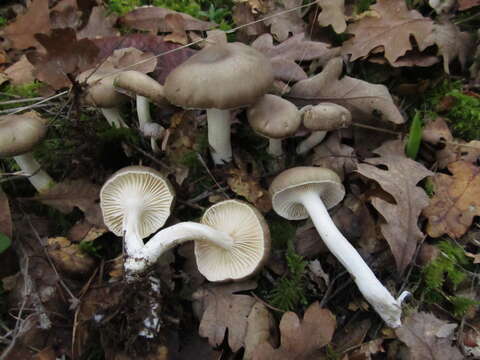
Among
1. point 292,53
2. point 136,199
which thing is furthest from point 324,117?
point 136,199

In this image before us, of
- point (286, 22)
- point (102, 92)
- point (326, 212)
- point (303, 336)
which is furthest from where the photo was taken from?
point (286, 22)

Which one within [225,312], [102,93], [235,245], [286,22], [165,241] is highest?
[286,22]

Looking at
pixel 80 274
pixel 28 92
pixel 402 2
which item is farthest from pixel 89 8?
pixel 402 2

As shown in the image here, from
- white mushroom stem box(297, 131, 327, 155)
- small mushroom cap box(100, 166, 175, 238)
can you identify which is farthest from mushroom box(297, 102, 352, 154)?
small mushroom cap box(100, 166, 175, 238)

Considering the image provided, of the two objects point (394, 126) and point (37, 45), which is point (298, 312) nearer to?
point (394, 126)

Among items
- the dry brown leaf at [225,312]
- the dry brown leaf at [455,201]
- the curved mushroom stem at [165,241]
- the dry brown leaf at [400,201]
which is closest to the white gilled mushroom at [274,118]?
the dry brown leaf at [400,201]

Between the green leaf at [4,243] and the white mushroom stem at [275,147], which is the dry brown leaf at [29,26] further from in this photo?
the white mushroom stem at [275,147]

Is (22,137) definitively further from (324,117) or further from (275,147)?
(324,117)
